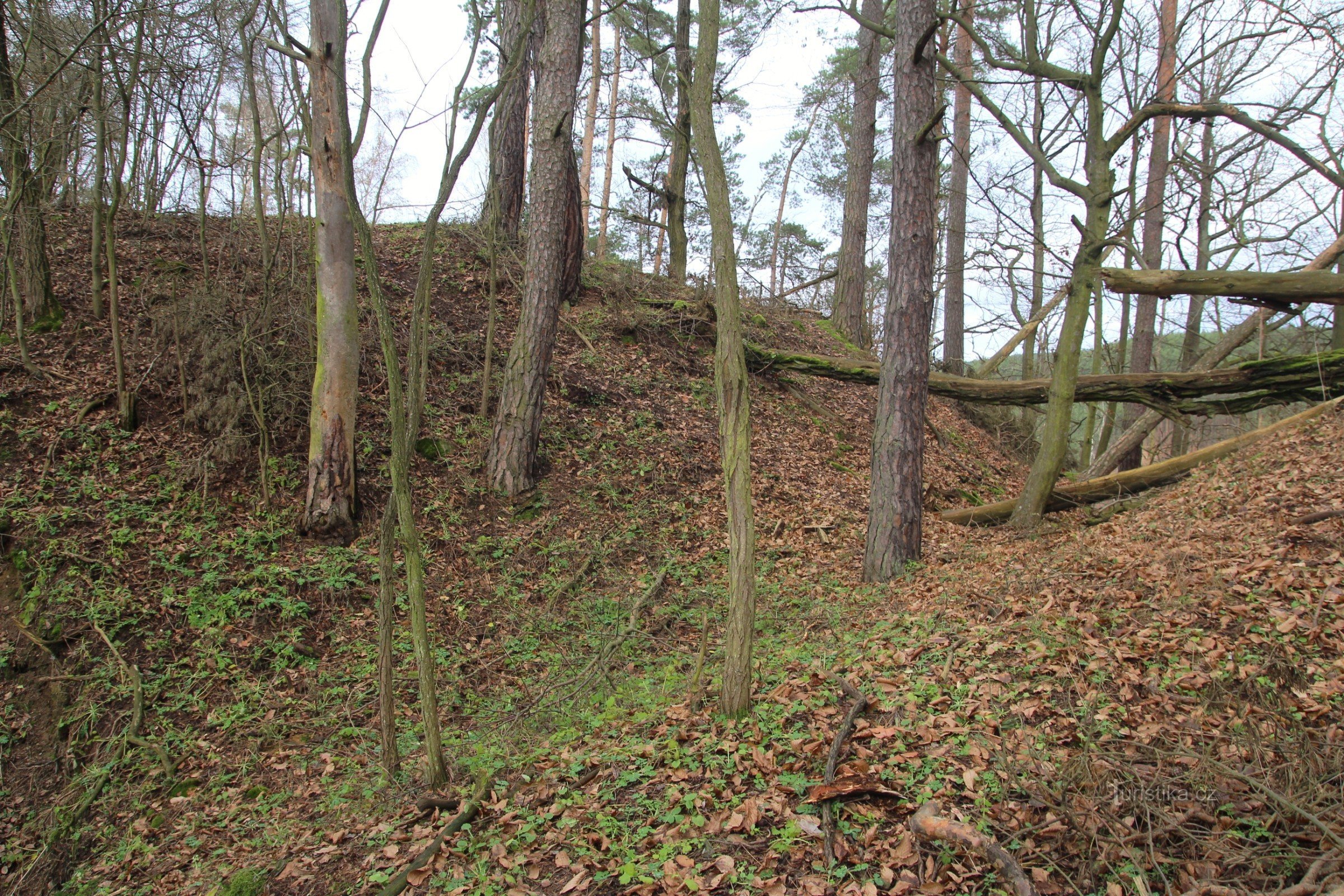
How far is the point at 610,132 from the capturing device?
55.3ft

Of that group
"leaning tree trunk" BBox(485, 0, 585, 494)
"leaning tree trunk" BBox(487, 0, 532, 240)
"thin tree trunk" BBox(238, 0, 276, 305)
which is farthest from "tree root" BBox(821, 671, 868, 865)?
"thin tree trunk" BBox(238, 0, 276, 305)

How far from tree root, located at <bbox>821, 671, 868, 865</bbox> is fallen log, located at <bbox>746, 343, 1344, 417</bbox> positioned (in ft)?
17.6

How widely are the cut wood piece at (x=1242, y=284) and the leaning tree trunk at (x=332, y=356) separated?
772 cm

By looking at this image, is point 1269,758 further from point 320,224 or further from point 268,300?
point 268,300

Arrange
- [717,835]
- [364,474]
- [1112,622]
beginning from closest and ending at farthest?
[717,835], [1112,622], [364,474]

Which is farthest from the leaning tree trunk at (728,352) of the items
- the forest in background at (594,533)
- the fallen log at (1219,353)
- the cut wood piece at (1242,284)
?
the fallen log at (1219,353)

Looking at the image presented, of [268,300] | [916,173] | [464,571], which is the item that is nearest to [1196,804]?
[916,173]

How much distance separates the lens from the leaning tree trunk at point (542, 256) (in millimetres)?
7789

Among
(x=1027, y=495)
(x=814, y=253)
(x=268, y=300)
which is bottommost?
(x=1027, y=495)

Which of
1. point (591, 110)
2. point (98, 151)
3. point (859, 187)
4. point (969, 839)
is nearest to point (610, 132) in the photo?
point (591, 110)

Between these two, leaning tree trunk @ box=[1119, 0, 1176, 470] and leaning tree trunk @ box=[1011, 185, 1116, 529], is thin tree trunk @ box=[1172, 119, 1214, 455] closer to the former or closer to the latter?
leaning tree trunk @ box=[1119, 0, 1176, 470]

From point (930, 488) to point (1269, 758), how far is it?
661 centimetres

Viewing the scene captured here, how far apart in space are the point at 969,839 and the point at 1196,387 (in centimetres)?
730

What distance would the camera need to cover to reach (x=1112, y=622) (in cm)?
438
